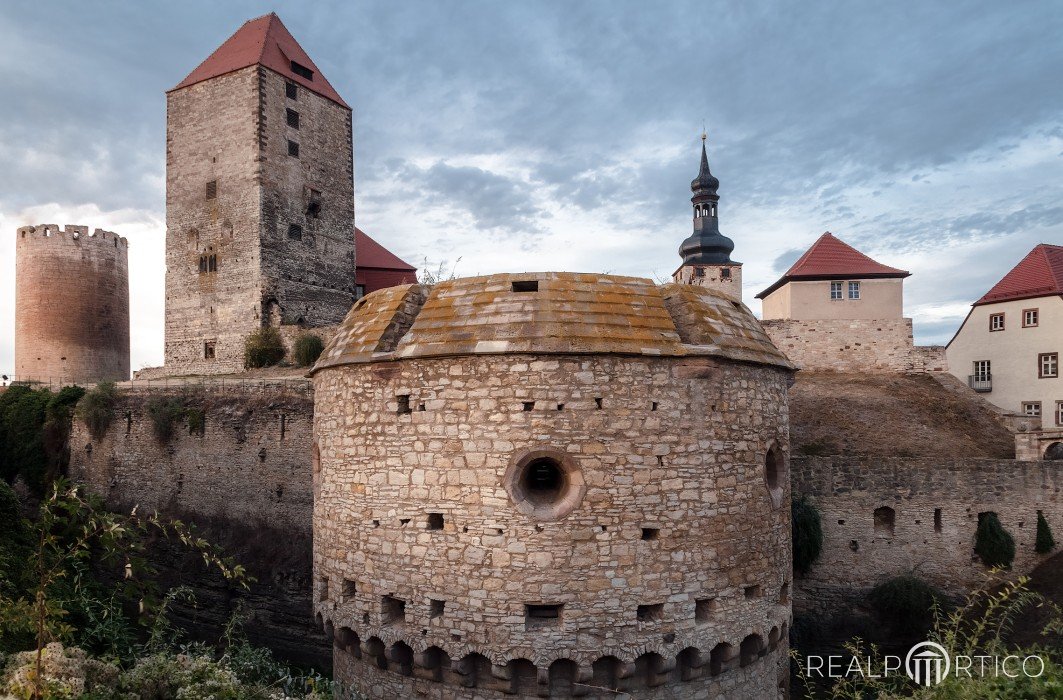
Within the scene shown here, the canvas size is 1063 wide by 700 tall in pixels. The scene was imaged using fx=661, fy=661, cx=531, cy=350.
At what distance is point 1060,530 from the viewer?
1825 centimetres

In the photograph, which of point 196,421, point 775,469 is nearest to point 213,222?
point 196,421

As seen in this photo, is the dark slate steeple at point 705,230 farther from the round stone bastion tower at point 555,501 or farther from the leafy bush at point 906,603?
the round stone bastion tower at point 555,501

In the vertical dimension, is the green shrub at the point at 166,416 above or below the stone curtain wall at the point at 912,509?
above

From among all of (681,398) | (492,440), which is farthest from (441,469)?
(681,398)

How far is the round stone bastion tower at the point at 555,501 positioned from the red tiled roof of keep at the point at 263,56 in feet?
92.0

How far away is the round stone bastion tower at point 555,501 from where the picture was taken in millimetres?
8453

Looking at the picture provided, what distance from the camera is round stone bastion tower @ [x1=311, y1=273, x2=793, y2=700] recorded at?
8453 millimetres

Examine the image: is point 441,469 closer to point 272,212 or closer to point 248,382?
point 248,382

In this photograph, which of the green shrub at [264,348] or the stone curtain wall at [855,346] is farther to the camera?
the stone curtain wall at [855,346]

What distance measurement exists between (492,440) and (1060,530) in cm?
1834

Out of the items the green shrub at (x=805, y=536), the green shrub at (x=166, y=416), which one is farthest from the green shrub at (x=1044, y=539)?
the green shrub at (x=166, y=416)

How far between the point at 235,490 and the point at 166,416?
4074 mm

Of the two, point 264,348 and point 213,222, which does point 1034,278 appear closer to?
point 264,348

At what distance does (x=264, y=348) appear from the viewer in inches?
1214
